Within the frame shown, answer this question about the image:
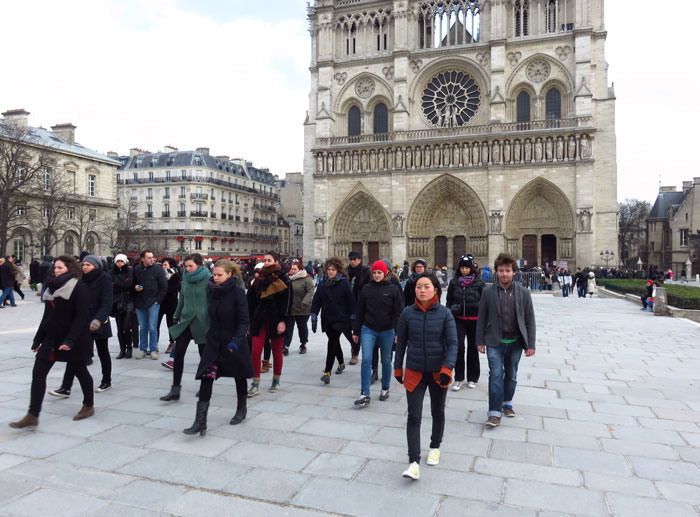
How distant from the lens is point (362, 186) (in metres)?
33.0

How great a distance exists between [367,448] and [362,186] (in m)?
29.4

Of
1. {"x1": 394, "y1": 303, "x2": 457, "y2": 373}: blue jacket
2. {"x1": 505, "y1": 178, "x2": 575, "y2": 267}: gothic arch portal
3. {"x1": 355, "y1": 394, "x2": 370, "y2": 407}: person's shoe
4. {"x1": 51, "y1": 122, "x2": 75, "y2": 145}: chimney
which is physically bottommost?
{"x1": 355, "y1": 394, "x2": 370, "y2": 407}: person's shoe

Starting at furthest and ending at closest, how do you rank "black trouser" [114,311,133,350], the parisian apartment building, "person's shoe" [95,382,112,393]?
the parisian apartment building < "black trouser" [114,311,133,350] < "person's shoe" [95,382,112,393]

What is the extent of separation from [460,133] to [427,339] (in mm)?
29354

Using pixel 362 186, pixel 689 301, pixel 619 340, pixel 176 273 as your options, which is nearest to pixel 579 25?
pixel 362 186

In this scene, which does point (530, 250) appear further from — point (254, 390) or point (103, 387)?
point (103, 387)

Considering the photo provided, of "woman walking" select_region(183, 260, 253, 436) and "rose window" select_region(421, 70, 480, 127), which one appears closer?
"woman walking" select_region(183, 260, 253, 436)

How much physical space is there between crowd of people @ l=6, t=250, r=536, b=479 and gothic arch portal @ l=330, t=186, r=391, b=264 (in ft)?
86.4

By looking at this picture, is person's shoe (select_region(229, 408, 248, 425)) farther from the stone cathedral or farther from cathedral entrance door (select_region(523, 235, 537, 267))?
cathedral entrance door (select_region(523, 235, 537, 267))

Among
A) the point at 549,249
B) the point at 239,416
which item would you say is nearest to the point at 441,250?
the point at 549,249

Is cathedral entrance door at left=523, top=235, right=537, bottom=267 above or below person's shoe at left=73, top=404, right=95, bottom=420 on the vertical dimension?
above

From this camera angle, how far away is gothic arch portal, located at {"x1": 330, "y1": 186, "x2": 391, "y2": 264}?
109 feet

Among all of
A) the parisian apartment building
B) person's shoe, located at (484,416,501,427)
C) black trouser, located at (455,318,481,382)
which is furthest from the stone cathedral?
person's shoe, located at (484,416,501,427)

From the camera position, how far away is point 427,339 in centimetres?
387
